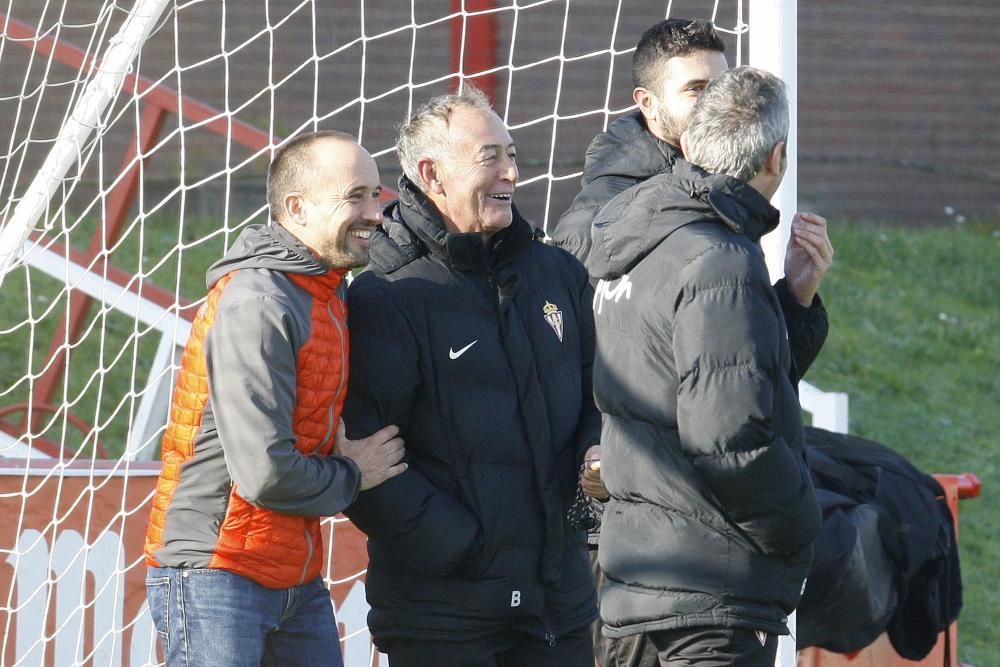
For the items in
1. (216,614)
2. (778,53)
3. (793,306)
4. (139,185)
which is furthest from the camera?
(139,185)

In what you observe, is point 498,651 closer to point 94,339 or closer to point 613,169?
point 613,169

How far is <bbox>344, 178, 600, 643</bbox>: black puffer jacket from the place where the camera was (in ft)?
9.73

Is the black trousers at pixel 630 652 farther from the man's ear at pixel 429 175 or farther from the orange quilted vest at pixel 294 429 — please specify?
the man's ear at pixel 429 175

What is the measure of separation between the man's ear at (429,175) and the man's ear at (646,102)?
693 millimetres

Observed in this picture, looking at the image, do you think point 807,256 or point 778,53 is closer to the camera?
point 807,256

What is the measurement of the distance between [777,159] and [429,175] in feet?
2.40

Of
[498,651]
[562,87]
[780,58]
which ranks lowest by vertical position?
[498,651]

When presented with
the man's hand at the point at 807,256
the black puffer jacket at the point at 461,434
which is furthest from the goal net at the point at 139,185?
the black puffer jacket at the point at 461,434

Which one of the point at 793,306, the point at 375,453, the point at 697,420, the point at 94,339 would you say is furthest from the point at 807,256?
the point at 94,339

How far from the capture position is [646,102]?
3.59 m

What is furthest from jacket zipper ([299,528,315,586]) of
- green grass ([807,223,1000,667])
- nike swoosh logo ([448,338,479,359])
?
green grass ([807,223,1000,667])

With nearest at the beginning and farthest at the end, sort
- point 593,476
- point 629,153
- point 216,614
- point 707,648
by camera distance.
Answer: point 707,648, point 216,614, point 593,476, point 629,153

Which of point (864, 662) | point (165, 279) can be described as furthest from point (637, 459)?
point (165, 279)

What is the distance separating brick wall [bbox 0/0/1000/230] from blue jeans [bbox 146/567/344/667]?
625cm
